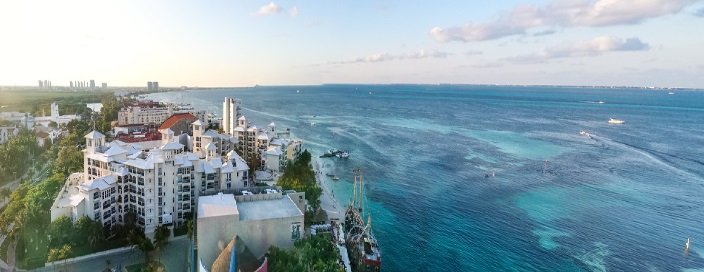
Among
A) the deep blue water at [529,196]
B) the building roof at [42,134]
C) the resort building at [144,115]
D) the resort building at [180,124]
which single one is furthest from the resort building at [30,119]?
the deep blue water at [529,196]

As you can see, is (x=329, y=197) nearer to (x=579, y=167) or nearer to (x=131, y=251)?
(x=131, y=251)

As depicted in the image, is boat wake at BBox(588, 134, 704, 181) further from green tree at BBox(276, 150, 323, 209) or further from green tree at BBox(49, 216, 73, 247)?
green tree at BBox(49, 216, 73, 247)

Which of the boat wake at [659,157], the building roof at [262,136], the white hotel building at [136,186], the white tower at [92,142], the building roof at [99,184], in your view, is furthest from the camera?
the boat wake at [659,157]

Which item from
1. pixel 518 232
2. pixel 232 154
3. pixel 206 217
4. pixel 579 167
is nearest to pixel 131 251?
pixel 206 217

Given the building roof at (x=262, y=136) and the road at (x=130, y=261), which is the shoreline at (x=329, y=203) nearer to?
the building roof at (x=262, y=136)

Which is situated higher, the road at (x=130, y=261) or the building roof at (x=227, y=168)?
the building roof at (x=227, y=168)

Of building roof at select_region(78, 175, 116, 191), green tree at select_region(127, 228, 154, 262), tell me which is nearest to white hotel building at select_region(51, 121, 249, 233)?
building roof at select_region(78, 175, 116, 191)

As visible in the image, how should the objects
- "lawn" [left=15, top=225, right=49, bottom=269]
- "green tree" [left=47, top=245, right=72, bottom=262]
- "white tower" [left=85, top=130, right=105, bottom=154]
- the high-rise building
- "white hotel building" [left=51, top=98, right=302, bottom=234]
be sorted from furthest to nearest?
the high-rise building → "white tower" [left=85, top=130, right=105, bottom=154] → "white hotel building" [left=51, top=98, right=302, bottom=234] → "lawn" [left=15, top=225, right=49, bottom=269] → "green tree" [left=47, top=245, right=72, bottom=262]
